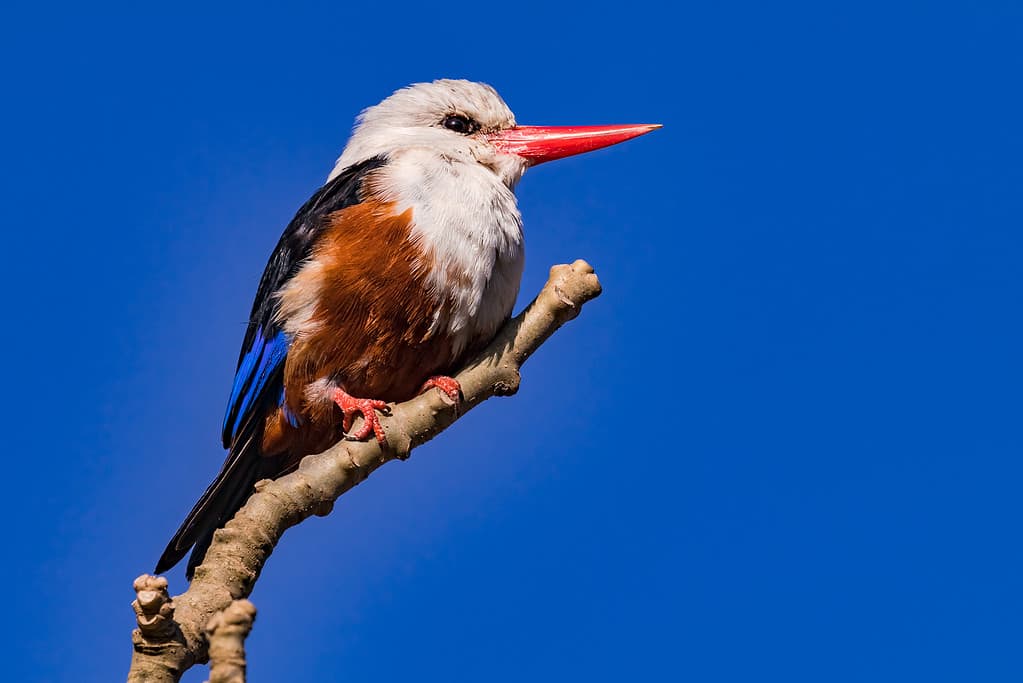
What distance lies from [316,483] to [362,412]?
67 cm

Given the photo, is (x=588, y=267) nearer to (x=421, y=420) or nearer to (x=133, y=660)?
(x=421, y=420)

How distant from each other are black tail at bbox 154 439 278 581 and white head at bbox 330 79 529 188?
59.3 inches

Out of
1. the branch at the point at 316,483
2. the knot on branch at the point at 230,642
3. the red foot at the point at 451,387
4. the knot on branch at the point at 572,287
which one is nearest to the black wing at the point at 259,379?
the red foot at the point at 451,387

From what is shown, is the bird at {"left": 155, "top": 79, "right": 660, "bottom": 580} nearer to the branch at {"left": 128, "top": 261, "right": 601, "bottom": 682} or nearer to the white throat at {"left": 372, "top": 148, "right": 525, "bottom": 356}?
the white throat at {"left": 372, "top": 148, "right": 525, "bottom": 356}

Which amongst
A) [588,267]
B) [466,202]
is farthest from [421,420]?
[466,202]

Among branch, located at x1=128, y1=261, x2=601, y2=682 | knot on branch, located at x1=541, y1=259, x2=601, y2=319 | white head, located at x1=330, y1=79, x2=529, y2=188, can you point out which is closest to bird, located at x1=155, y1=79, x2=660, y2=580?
white head, located at x1=330, y1=79, x2=529, y2=188

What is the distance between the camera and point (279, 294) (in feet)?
16.9

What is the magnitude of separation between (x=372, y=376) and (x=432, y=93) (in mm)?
1694

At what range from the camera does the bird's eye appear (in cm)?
587

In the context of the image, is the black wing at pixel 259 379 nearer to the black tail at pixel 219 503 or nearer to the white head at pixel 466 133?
the black tail at pixel 219 503

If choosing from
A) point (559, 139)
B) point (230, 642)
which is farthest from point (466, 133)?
point (230, 642)

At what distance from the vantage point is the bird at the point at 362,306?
4.89m

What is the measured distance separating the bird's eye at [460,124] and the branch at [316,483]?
1754 mm

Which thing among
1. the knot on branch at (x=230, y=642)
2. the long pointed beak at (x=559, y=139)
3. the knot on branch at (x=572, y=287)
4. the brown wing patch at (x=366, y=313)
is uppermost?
the long pointed beak at (x=559, y=139)
